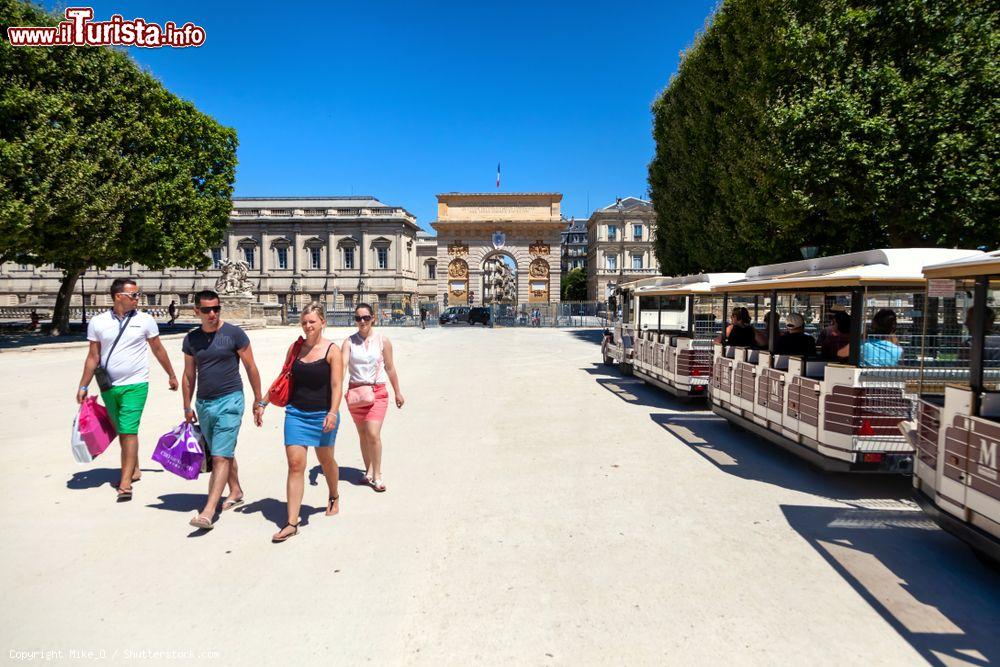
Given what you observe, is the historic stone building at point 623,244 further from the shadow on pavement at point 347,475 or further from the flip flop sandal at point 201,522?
the flip flop sandal at point 201,522

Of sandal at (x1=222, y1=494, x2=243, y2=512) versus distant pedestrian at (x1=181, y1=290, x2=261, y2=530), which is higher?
distant pedestrian at (x1=181, y1=290, x2=261, y2=530)

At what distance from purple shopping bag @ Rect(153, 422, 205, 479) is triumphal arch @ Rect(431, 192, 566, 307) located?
168 feet

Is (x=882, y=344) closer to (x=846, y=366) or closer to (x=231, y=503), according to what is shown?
(x=846, y=366)

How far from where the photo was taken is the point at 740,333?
8.93 meters

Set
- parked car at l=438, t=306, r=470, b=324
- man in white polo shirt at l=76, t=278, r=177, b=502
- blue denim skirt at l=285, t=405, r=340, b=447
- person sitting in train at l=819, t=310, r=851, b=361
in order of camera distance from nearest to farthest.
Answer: blue denim skirt at l=285, t=405, r=340, b=447
man in white polo shirt at l=76, t=278, r=177, b=502
person sitting in train at l=819, t=310, r=851, b=361
parked car at l=438, t=306, r=470, b=324

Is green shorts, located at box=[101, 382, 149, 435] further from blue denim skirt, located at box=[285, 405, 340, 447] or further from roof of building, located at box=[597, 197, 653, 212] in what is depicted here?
roof of building, located at box=[597, 197, 653, 212]

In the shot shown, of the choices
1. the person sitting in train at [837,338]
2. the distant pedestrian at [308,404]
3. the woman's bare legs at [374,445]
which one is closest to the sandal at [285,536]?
→ the distant pedestrian at [308,404]

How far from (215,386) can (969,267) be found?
5.93 metres

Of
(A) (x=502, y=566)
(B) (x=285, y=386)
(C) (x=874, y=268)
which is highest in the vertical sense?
(C) (x=874, y=268)

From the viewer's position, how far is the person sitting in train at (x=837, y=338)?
6.33 meters

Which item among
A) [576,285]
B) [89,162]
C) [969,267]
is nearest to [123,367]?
[969,267]

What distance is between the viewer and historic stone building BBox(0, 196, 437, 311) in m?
62.9

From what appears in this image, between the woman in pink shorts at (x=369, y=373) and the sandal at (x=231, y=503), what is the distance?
4.02ft

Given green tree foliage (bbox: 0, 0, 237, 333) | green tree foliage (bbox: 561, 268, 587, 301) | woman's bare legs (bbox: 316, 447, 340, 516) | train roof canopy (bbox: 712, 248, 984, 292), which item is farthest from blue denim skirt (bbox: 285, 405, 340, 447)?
green tree foliage (bbox: 561, 268, 587, 301)
